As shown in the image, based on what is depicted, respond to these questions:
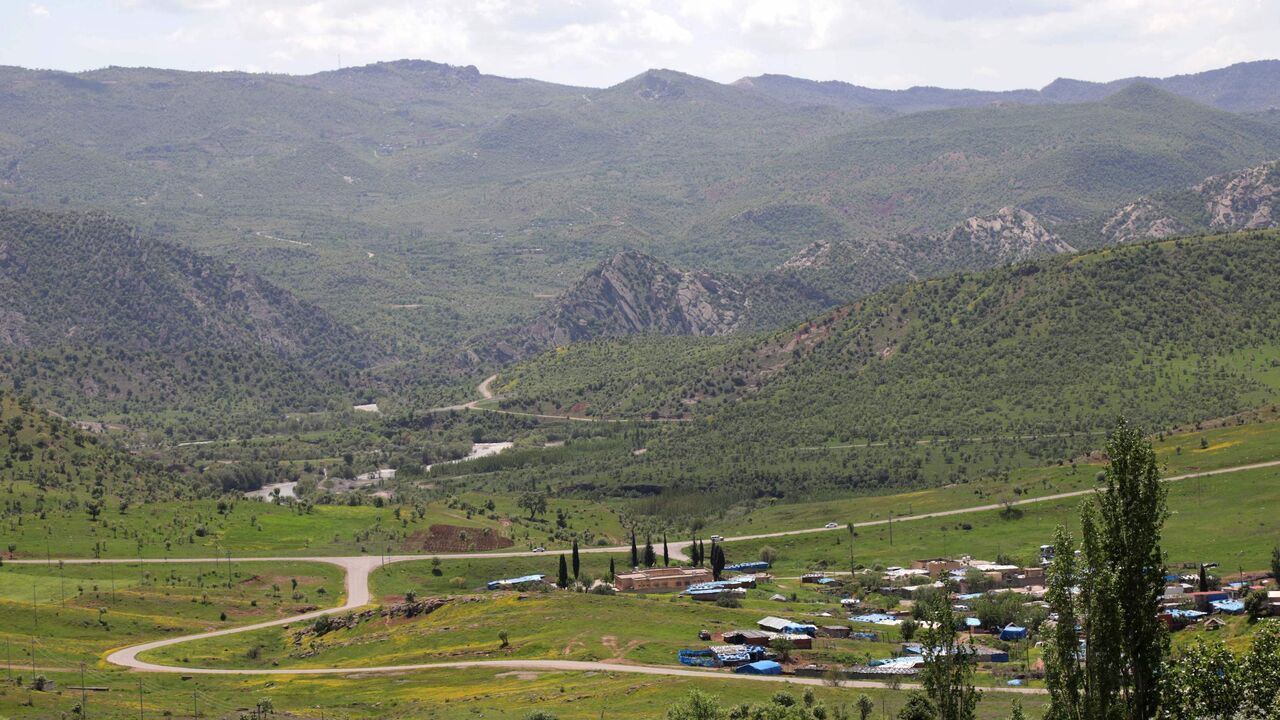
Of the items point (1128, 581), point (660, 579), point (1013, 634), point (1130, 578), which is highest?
point (1130, 578)

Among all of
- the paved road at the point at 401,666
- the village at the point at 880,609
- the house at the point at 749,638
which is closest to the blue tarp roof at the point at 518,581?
the village at the point at 880,609

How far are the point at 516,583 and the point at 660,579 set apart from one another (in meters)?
13.3

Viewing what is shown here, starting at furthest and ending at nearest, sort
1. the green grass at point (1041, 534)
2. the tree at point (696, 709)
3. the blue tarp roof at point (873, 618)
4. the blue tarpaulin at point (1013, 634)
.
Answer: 1. the green grass at point (1041, 534)
2. the blue tarp roof at point (873, 618)
3. the blue tarpaulin at point (1013, 634)
4. the tree at point (696, 709)

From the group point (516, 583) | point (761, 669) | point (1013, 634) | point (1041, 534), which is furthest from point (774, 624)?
point (1041, 534)

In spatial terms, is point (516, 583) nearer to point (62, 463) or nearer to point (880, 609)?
point (880, 609)

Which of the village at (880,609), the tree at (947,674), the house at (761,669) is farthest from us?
the house at (761,669)

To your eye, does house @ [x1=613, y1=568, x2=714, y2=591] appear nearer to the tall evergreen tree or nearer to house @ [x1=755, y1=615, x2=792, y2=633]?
house @ [x1=755, y1=615, x2=792, y2=633]

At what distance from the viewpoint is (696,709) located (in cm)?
8394

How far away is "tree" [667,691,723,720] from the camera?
3282 inches

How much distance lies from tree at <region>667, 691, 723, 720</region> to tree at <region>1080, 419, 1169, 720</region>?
27.7 meters

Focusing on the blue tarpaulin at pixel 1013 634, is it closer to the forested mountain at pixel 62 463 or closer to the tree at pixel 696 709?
the tree at pixel 696 709

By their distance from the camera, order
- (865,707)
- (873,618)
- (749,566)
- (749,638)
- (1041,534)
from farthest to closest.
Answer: (749,566)
(1041,534)
(873,618)
(749,638)
(865,707)

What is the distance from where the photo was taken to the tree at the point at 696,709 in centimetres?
8338

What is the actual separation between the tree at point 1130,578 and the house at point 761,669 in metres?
48.0
